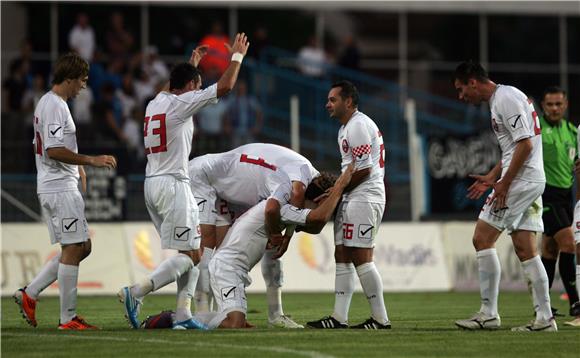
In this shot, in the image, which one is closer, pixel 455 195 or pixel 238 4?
pixel 455 195

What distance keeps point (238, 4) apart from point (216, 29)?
2609 millimetres

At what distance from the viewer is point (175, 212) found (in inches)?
468

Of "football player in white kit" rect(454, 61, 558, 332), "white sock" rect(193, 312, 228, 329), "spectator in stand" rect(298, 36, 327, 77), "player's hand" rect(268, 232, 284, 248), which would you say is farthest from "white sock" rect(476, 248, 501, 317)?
"spectator in stand" rect(298, 36, 327, 77)

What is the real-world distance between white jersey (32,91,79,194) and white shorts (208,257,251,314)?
1660 millimetres

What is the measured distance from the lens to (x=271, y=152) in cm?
1270

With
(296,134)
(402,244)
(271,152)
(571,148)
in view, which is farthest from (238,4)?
(271,152)

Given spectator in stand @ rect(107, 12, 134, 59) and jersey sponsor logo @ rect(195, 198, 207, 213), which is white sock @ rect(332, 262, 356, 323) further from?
spectator in stand @ rect(107, 12, 134, 59)

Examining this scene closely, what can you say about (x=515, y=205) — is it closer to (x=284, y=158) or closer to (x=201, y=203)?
(x=284, y=158)

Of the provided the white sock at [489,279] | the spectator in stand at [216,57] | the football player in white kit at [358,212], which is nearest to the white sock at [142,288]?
the football player in white kit at [358,212]

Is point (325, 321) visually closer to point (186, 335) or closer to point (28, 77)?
point (186, 335)

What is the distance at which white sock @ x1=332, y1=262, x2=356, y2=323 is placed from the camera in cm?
1222

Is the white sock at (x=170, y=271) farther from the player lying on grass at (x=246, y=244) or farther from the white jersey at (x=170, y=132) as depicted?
the white jersey at (x=170, y=132)

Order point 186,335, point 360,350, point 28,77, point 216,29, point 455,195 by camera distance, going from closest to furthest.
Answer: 1. point 360,350
2. point 186,335
3. point 455,195
4. point 28,77
5. point 216,29

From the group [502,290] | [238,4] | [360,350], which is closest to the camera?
[360,350]
